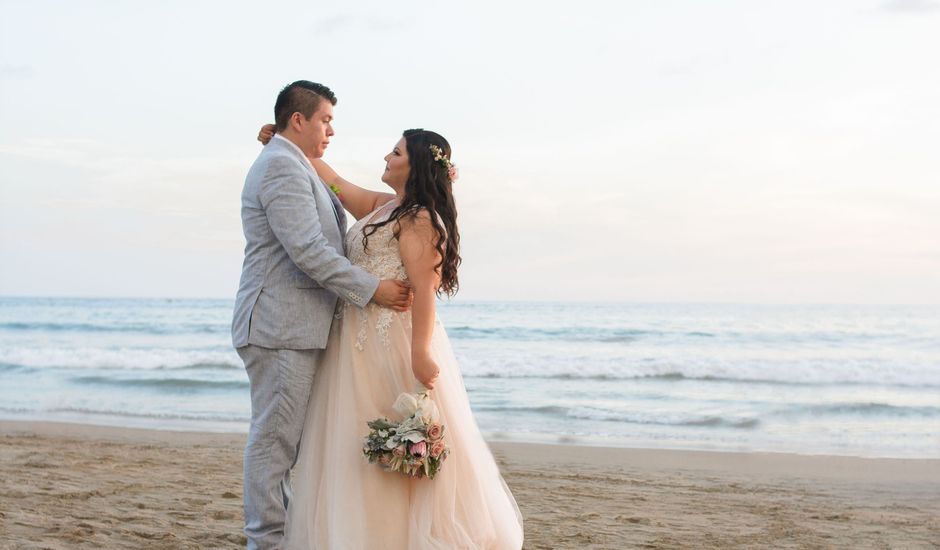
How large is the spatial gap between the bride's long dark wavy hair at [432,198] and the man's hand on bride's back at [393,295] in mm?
154

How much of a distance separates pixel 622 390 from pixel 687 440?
14.3ft

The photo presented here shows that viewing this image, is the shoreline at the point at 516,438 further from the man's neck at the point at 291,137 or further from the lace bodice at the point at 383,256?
the man's neck at the point at 291,137

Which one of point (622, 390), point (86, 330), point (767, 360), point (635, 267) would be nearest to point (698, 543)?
point (622, 390)

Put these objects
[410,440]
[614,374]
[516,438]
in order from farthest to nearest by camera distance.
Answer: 1. [614,374]
2. [516,438]
3. [410,440]

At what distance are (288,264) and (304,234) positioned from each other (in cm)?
19

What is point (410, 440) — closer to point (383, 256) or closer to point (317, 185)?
point (383, 256)

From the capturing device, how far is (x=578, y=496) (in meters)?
6.18

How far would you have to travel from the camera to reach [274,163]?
357 centimetres

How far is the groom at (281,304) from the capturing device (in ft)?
A: 11.4

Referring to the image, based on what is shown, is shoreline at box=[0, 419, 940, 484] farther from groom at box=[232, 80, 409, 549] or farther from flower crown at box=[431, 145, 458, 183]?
flower crown at box=[431, 145, 458, 183]

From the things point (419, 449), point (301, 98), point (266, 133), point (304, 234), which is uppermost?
point (301, 98)

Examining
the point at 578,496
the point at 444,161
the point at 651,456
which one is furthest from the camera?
the point at 651,456

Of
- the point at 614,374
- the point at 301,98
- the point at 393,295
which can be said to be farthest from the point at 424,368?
the point at 614,374

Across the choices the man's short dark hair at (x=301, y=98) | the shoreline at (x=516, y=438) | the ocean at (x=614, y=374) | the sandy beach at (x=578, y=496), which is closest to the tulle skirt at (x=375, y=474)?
the man's short dark hair at (x=301, y=98)
